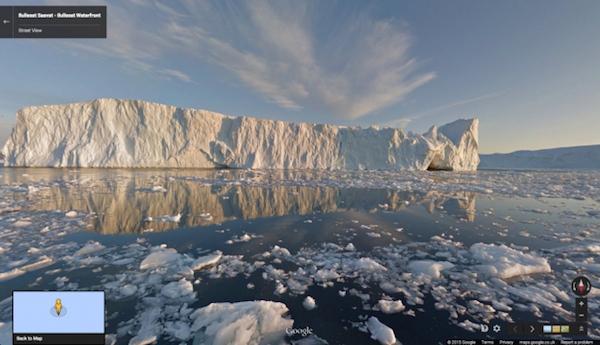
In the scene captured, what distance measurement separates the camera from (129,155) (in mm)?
24266

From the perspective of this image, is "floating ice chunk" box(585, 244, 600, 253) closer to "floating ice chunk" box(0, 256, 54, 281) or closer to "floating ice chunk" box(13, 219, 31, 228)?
"floating ice chunk" box(0, 256, 54, 281)

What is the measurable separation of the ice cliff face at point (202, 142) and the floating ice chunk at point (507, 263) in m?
26.4

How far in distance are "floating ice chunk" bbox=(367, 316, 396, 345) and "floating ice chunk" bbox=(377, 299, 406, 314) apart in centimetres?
20

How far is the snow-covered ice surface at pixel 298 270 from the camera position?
189 centimetres

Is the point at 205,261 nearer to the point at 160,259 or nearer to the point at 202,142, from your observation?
the point at 160,259

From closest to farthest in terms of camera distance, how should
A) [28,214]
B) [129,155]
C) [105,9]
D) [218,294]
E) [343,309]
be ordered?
[343,309], [218,294], [105,9], [28,214], [129,155]

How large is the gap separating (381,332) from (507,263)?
8.03 ft

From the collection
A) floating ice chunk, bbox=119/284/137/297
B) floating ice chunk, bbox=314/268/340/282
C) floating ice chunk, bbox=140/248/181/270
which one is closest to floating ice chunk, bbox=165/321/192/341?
floating ice chunk, bbox=119/284/137/297

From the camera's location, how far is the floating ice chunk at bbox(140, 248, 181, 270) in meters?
2.87

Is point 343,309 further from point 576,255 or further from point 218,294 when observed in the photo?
point 576,255

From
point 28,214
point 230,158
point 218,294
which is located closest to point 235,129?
point 230,158

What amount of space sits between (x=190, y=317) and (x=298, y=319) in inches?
→ 38.5

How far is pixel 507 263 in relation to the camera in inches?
116

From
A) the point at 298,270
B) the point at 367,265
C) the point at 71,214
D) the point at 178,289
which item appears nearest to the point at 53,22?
the point at 71,214
